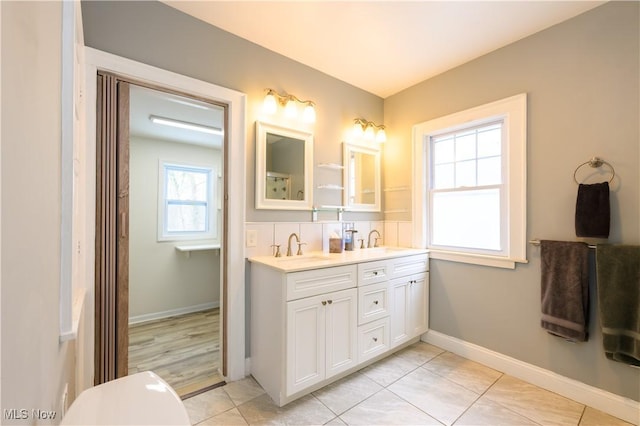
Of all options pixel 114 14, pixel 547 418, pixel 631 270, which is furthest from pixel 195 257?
pixel 631 270

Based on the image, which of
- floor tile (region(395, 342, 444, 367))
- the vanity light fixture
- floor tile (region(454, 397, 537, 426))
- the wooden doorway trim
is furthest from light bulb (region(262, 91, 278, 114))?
floor tile (region(454, 397, 537, 426))

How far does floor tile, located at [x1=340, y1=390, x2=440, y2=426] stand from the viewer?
164 centimetres

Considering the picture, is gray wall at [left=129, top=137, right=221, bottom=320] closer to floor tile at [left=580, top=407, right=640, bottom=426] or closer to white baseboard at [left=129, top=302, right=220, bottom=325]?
white baseboard at [left=129, top=302, right=220, bottom=325]

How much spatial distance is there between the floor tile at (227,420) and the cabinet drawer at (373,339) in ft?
2.99

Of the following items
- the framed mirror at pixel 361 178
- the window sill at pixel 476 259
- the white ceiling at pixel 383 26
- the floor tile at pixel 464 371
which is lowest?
the floor tile at pixel 464 371

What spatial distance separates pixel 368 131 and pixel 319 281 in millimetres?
1809

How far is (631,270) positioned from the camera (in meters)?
1.62

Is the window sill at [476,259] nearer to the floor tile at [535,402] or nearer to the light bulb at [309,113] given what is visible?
the floor tile at [535,402]

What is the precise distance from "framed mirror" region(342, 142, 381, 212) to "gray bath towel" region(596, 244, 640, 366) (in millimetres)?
1818

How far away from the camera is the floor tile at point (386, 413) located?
5.39 ft

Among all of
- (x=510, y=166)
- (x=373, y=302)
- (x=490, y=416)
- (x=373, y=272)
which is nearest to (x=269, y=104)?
(x=373, y=272)

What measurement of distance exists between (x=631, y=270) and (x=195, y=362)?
318cm

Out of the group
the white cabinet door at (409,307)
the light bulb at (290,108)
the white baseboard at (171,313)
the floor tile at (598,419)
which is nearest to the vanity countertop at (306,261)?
the white cabinet door at (409,307)

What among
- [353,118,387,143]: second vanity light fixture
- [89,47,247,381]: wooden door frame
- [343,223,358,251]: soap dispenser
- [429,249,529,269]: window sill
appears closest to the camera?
[89,47,247,381]: wooden door frame
